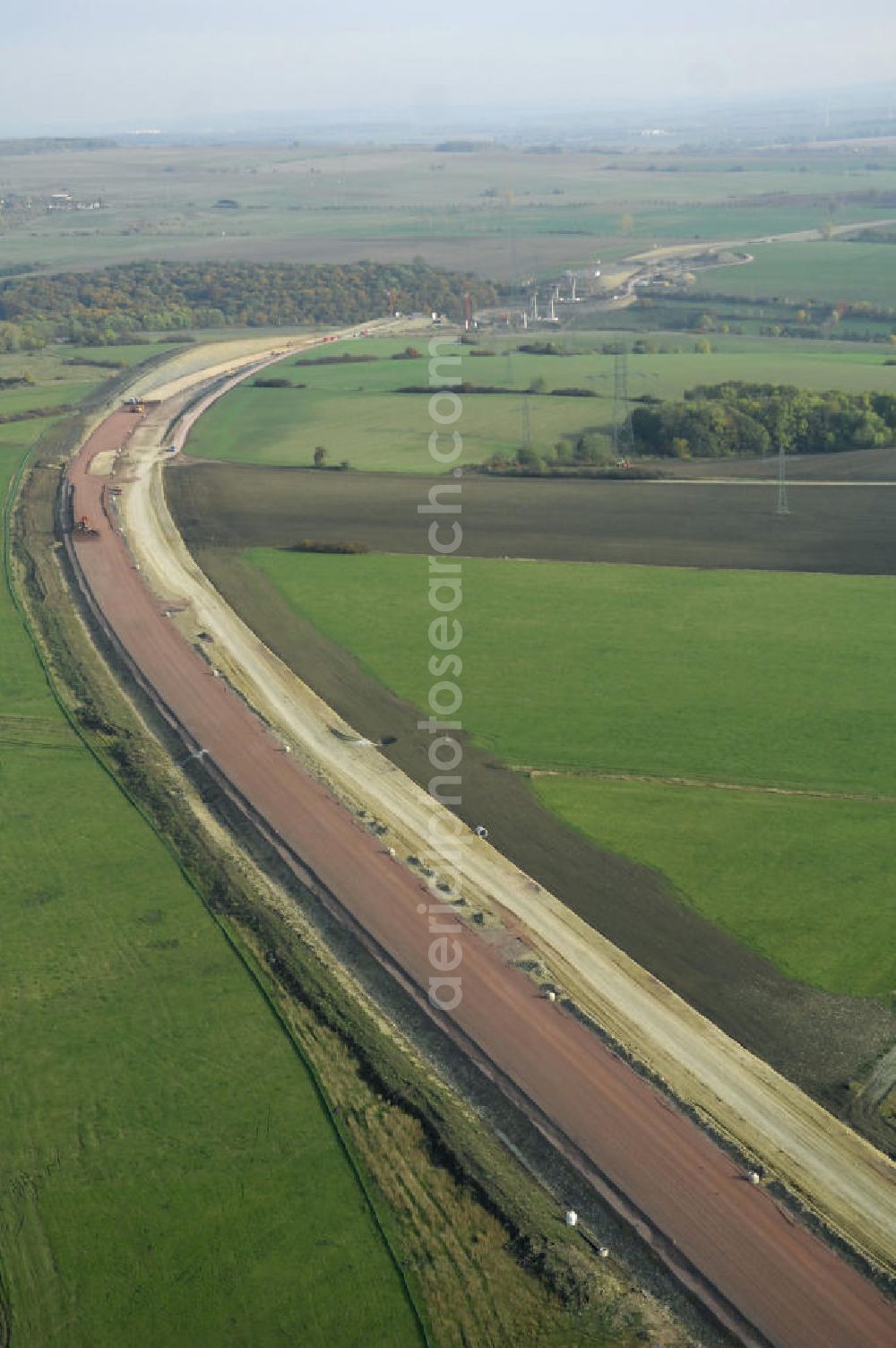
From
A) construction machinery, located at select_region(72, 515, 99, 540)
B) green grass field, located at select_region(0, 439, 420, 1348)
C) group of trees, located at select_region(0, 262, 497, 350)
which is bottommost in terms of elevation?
green grass field, located at select_region(0, 439, 420, 1348)

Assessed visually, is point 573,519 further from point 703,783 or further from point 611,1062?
point 611,1062

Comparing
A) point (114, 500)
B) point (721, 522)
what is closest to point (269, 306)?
point (114, 500)

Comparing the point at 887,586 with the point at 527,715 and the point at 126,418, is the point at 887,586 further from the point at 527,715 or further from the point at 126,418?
the point at 126,418

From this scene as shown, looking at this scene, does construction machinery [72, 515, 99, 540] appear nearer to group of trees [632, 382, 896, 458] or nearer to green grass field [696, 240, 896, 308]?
group of trees [632, 382, 896, 458]

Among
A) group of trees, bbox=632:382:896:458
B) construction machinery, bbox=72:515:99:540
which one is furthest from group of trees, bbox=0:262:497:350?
construction machinery, bbox=72:515:99:540

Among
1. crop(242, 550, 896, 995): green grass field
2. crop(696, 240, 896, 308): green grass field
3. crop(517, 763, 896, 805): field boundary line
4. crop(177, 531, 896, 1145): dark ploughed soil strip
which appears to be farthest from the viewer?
crop(696, 240, 896, 308): green grass field
